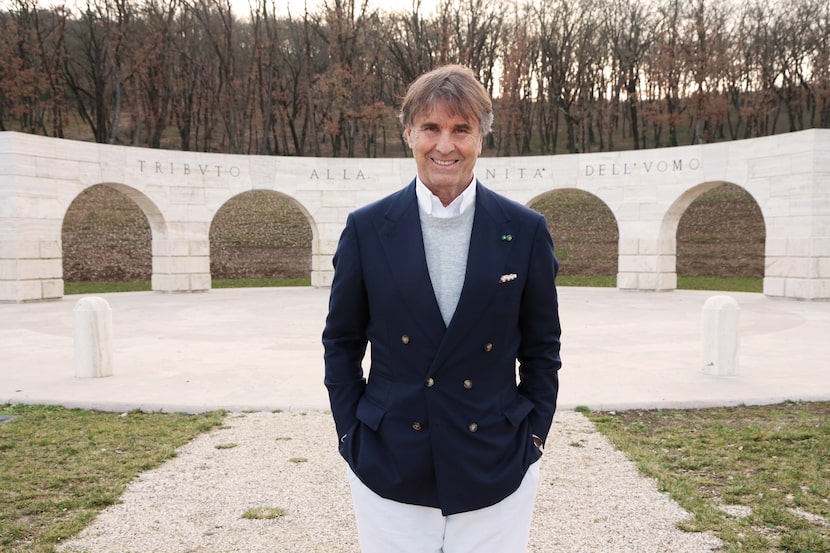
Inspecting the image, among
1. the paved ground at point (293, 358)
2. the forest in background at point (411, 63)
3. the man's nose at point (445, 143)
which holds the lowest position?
the paved ground at point (293, 358)

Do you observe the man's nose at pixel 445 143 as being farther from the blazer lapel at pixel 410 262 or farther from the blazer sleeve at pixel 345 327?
the blazer sleeve at pixel 345 327

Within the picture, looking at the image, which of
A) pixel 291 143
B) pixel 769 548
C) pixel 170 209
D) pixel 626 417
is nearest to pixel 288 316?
pixel 170 209

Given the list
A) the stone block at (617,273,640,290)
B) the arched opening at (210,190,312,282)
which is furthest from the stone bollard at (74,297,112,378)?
the arched opening at (210,190,312,282)

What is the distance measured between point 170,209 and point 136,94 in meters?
16.9

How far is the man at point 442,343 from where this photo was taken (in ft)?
6.40

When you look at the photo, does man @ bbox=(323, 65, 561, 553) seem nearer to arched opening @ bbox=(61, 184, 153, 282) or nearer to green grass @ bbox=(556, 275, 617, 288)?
green grass @ bbox=(556, 275, 617, 288)

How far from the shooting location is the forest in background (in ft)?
105

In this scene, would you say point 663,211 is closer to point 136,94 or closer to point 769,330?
point 769,330

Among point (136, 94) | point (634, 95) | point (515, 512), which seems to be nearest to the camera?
point (515, 512)

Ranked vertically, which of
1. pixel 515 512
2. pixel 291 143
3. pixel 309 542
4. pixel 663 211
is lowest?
pixel 309 542

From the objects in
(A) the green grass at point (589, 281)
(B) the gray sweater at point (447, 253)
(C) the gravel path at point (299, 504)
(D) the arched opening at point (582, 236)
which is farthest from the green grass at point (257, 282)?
(B) the gray sweater at point (447, 253)

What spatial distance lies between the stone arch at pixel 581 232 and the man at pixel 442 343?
829 inches

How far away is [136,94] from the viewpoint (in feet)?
105

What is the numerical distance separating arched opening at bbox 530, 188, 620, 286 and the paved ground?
9724 mm
